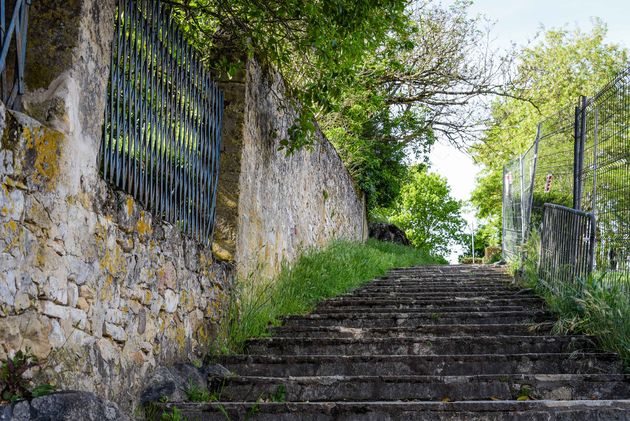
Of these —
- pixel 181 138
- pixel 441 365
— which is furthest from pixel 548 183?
pixel 181 138

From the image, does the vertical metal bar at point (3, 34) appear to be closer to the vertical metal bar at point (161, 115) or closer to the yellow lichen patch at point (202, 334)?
the vertical metal bar at point (161, 115)

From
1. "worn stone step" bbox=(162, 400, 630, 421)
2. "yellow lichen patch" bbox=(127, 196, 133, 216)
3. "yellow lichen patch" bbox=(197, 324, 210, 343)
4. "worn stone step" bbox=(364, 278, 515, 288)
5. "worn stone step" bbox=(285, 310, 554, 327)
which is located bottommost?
"worn stone step" bbox=(162, 400, 630, 421)

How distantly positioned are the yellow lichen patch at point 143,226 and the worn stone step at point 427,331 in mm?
2152

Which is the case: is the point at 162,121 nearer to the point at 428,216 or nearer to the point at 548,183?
Answer: the point at 548,183

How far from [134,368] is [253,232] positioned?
8.76 feet

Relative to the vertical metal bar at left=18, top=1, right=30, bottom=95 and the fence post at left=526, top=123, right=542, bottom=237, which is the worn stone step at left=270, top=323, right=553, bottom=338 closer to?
the vertical metal bar at left=18, top=1, right=30, bottom=95

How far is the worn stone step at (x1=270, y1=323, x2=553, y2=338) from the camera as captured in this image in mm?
6180

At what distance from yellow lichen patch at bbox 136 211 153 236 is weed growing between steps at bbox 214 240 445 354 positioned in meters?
1.45

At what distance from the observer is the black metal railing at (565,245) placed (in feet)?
21.5

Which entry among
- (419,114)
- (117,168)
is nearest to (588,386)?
(117,168)

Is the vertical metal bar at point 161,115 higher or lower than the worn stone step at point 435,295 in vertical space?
higher

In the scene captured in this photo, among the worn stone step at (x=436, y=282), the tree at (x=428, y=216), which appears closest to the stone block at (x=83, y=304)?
the worn stone step at (x=436, y=282)

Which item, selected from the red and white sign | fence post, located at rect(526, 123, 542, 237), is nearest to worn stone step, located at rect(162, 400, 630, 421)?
the red and white sign

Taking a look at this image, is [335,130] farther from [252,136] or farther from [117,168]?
[117,168]
